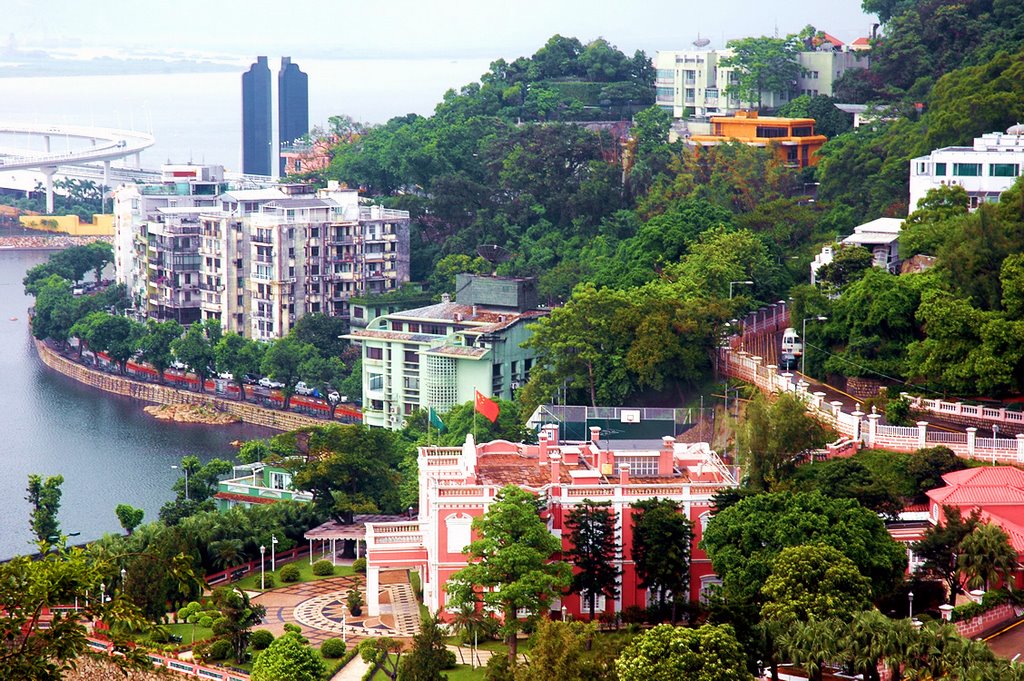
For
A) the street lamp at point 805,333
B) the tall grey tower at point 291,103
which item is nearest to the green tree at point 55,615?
the street lamp at point 805,333

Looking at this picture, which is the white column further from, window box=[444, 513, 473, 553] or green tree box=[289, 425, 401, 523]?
green tree box=[289, 425, 401, 523]

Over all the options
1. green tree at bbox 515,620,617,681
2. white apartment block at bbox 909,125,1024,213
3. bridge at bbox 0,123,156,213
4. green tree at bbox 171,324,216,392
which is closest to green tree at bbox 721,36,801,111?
green tree at bbox 171,324,216,392

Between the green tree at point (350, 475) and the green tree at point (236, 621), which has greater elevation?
the green tree at point (350, 475)

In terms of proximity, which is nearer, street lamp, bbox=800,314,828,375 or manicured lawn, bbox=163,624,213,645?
manicured lawn, bbox=163,624,213,645

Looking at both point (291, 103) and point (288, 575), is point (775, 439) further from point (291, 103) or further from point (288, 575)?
point (291, 103)

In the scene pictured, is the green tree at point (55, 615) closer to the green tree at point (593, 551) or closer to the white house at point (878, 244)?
the green tree at point (593, 551)

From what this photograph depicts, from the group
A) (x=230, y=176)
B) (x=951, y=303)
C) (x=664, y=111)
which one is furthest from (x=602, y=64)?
(x=951, y=303)

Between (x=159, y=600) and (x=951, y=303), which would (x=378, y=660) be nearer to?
(x=159, y=600)
